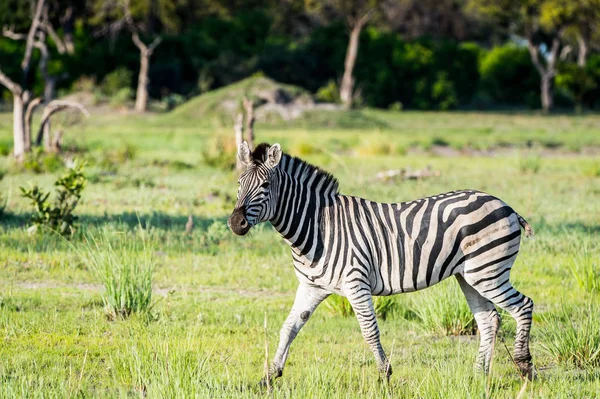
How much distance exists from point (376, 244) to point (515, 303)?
3.77 feet

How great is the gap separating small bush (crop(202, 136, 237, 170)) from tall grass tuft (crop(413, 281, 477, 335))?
45.1 feet

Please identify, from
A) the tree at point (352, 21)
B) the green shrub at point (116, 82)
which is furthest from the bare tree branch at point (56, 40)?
the tree at point (352, 21)

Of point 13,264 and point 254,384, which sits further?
point 13,264

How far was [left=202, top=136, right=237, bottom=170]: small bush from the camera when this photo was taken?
2205cm

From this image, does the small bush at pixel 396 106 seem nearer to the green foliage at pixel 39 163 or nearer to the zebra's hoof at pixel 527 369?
the green foliage at pixel 39 163

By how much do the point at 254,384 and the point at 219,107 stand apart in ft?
96.2

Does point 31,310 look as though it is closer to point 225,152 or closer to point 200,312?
point 200,312

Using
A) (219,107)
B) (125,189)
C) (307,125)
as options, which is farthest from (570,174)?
(219,107)

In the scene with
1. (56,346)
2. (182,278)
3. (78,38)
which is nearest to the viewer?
(56,346)

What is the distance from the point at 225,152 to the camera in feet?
74.8

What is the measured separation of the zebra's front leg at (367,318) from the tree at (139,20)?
3545cm

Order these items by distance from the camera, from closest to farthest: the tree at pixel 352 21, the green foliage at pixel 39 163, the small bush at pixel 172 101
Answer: the green foliage at pixel 39 163 < the small bush at pixel 172 101 < the tree at pixel 352 21

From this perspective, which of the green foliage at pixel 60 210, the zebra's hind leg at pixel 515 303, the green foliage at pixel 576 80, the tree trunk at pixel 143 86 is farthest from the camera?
the green foliage at pixel 576 80

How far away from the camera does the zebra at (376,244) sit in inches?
254
